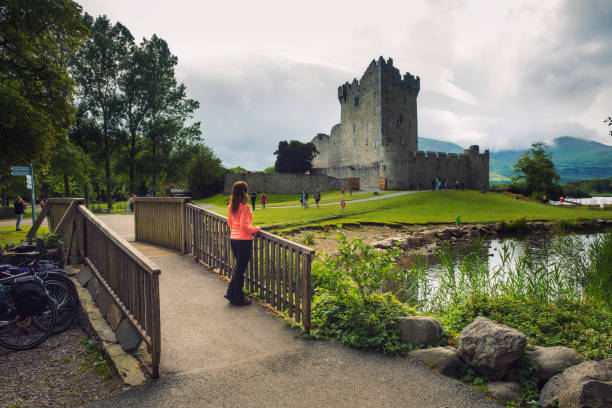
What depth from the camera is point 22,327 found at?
16.0 ft

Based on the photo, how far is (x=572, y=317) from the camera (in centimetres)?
535

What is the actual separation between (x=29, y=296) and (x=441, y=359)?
18.2 feet

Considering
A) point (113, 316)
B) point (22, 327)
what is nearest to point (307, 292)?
point (113, 316)

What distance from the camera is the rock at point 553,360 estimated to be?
3912 mm

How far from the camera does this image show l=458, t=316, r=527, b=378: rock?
13.1ft

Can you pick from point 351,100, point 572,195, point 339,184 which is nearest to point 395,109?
point 351,100

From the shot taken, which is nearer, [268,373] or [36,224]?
[268,373]

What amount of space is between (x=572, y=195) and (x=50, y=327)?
362 feet

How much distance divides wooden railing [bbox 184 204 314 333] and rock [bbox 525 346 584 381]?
9.36ft

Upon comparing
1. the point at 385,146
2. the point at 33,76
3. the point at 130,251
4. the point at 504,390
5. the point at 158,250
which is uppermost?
the point at 385,146

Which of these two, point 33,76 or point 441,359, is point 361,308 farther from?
point 33,76

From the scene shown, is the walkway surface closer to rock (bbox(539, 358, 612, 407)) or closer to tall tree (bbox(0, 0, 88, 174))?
rock (bbox(539, 358, 612, 407))

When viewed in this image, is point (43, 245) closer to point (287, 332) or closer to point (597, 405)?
point (287, 332)

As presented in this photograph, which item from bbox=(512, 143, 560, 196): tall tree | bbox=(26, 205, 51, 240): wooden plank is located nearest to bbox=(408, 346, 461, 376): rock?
bbox=(26, 205, 51, 240): wooden plank
